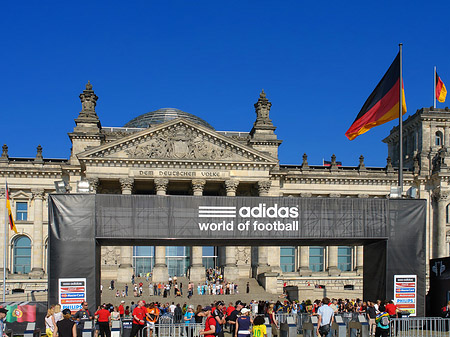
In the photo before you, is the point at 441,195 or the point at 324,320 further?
the point at 441,195

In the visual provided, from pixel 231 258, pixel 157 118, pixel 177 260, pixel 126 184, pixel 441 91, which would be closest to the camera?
pixel 441 91

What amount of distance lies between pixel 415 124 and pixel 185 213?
5412cm

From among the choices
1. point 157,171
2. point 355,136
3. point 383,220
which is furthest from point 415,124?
point 383,220

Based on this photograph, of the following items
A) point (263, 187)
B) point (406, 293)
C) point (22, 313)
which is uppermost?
point (263, 187)

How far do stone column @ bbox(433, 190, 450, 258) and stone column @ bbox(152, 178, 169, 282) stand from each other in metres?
31.6

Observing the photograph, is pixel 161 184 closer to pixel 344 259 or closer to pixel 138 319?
pixel 344 259

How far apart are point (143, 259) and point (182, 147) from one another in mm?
14017

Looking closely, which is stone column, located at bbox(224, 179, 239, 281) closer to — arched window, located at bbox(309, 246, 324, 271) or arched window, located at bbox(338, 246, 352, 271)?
arched window, located at bbox(309, 246, 324, 271)

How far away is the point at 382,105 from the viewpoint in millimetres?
31641

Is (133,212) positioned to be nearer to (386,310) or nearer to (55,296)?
(55,296)

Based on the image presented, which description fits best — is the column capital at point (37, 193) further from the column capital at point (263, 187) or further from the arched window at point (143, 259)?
the column capital at point (263, 187)

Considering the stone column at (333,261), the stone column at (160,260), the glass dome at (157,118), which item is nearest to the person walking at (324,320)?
the stone column at (160,260)

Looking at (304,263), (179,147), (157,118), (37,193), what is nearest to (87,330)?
(179,147)

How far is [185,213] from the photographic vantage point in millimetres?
27438
